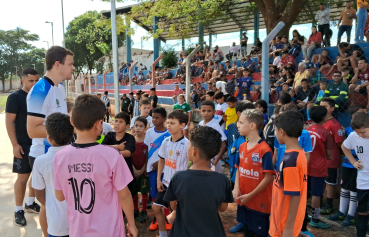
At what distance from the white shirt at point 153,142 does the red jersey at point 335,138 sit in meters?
2.29

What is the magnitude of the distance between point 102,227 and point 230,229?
2146 mm

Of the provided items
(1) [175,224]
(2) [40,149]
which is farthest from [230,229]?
(2) [40,149]

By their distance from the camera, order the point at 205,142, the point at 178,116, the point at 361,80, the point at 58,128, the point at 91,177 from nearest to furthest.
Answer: the point at 91,177
the point at 205,142
the point at 58,128
the point at 178,116
the point at 361,80

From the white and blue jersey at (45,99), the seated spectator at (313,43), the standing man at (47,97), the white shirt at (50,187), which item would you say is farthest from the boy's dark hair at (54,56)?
the seated spectator at (313,43)

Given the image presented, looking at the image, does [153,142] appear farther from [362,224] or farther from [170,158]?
[362,224]

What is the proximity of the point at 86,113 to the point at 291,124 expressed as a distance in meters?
1.65

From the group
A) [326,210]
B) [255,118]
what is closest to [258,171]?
[255,118]

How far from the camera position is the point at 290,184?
88.0 inches

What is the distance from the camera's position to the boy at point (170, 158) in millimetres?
3156

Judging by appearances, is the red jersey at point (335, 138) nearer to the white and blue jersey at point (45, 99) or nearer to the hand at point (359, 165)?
the hand at point (359, 165)

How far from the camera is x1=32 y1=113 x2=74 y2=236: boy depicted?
2.30 m

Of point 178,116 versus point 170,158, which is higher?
point 178,116

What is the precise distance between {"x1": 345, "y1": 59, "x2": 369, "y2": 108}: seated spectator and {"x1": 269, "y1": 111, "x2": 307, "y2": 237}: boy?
4.88 m

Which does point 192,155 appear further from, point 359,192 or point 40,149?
point 359,192
